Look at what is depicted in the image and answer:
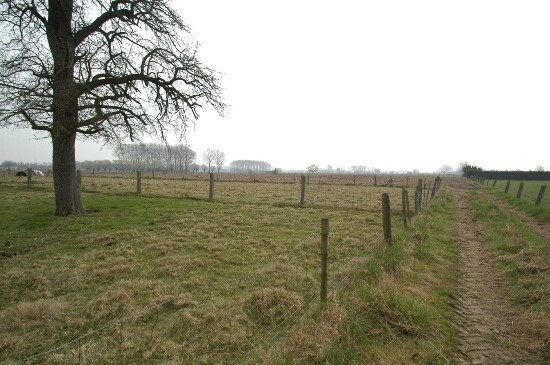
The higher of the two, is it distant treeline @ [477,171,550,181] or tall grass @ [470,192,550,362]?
distant treeline @ [477,171,550,181]

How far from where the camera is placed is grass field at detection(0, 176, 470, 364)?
376 centimetres

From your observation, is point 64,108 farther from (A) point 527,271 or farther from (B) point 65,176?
(A) point 527,271

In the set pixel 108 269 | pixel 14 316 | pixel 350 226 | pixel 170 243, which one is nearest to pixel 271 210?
pixel 350 226

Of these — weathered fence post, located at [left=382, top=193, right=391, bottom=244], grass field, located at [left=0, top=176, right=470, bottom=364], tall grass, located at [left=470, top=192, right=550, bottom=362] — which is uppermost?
weathered fence post, located at [left=382, top=193, right=391, bottom=244]

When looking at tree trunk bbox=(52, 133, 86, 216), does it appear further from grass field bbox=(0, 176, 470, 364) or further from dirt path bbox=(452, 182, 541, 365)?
dirt path bbox=(452, 182, 541, 365)

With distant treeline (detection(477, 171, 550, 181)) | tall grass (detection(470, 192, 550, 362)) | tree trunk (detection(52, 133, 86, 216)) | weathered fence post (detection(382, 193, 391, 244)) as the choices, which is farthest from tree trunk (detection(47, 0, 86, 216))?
distant treeline (detection(477, 171, 550, 181))

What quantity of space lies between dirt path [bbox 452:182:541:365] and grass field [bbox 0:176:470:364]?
212 millimetres

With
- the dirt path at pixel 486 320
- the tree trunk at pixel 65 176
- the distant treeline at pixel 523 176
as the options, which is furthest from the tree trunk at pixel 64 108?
the distant treeline at pixel 523 176

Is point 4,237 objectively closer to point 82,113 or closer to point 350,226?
point 82,113

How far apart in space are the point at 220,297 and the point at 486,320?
4.08 metres

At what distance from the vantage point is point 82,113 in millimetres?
11547

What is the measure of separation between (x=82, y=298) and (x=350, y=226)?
28.2 feet

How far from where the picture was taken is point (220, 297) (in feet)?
17.8

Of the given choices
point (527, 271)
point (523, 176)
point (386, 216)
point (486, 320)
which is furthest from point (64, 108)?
point (523, 176)
